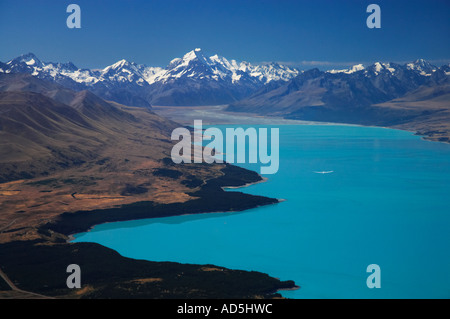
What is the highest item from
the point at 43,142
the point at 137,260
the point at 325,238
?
the point at 43,142

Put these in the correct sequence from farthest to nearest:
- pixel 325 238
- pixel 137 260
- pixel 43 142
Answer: pixel 43 142, pixel 325 238, pixel 137 260

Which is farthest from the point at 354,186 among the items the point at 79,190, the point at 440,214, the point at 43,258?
the point at 43,258

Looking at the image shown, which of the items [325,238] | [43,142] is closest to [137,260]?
[325,238]

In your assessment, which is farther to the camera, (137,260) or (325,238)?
(325,238)

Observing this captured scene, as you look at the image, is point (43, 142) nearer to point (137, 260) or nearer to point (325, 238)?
point (137, 260)

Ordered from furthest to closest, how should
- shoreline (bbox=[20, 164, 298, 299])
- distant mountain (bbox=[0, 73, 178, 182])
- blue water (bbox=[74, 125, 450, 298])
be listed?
distant mountain (bbox=[0, 73, 178, 182]) → blue water (bbox=[74, 125, 450, 298]) → shoreline (bbox=[20, 164, 298, 299])

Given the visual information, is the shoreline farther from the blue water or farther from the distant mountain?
the distant mountain

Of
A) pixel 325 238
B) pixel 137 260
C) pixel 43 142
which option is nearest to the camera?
pixel 137 260

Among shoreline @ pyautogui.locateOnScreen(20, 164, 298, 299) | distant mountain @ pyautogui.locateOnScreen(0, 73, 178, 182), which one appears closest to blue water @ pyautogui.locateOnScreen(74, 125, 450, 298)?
shoreline @ pyautogui.locateOnScreen(20, 164, 298, 299)
